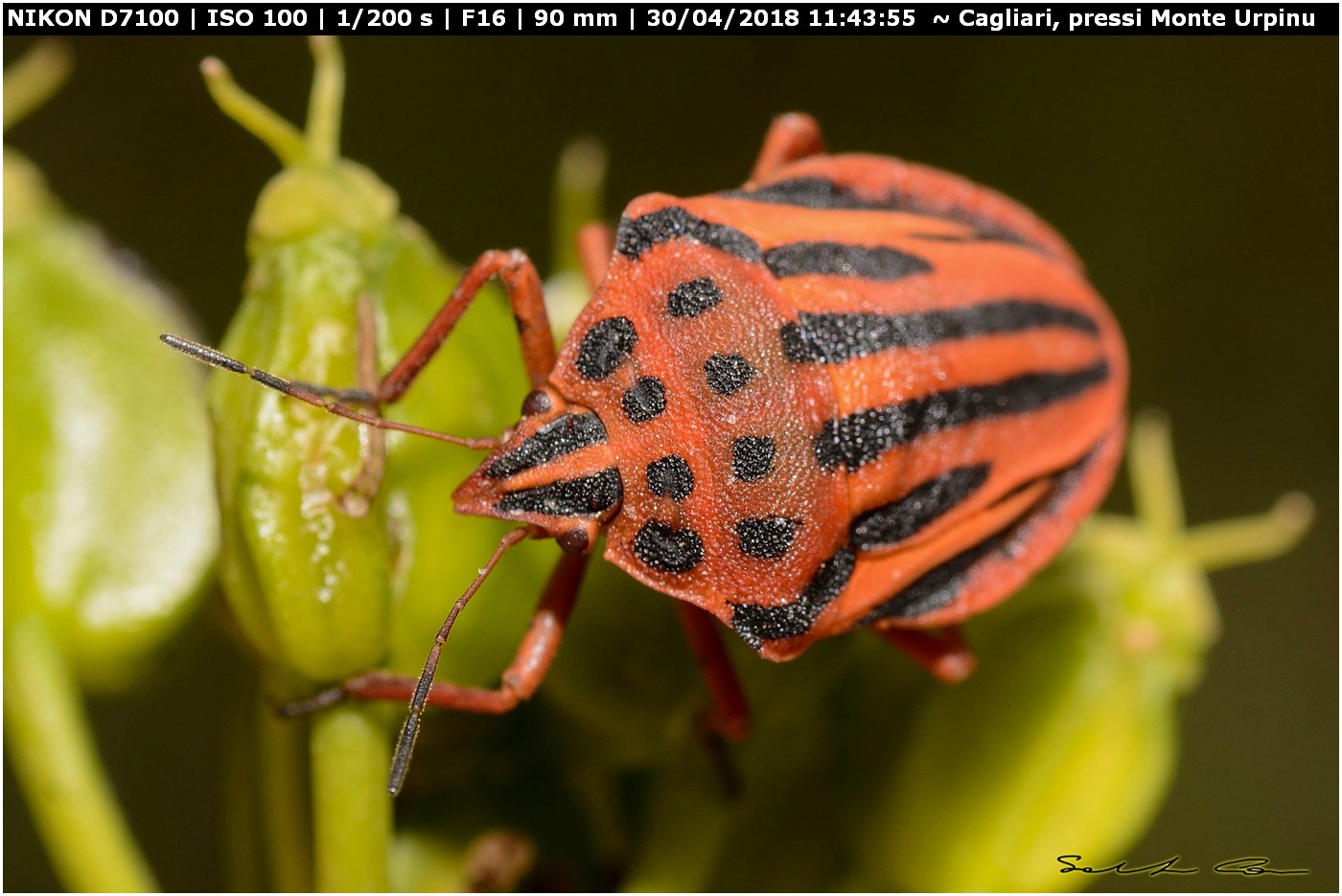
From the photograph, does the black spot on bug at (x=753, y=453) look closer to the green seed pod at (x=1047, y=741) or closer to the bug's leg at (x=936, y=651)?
the bug's leg at (x=936, y=651)

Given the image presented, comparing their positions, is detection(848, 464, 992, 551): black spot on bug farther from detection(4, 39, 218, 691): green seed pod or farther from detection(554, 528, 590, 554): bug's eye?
detection(4, 39, 218, 691): green seed pod

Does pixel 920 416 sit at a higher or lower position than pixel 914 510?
higher

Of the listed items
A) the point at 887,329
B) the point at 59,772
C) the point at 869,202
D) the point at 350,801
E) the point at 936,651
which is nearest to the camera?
the point at 350,801

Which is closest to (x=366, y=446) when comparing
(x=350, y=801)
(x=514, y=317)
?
(x=514, y=317)

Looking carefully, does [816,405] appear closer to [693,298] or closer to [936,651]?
[693,298]

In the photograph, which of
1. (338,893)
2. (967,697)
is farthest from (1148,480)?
(338,893)

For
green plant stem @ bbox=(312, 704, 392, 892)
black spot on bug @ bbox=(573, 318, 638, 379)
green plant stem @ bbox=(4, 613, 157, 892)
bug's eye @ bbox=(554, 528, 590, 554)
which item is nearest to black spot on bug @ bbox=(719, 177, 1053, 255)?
black spot on bug @ bbox=(573, 318, 638, 379)

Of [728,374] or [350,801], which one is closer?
[350,801]

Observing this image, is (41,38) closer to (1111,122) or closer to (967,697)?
(967,697)

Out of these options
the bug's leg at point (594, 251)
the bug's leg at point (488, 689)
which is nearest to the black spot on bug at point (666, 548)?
the bug's leg at point (488, 689)

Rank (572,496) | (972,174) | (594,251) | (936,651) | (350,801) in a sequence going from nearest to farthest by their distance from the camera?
(350,801), (572,496), (936,651), (594,251), (972,174)
